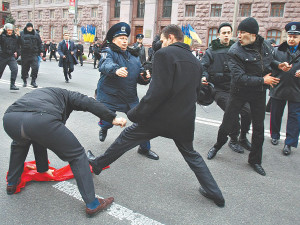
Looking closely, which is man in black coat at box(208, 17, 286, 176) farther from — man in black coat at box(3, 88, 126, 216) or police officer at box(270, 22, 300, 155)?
man in black coat at box(3, 88, 126, 216)

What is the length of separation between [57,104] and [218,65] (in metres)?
2.92

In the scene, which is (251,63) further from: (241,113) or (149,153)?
(149,153)

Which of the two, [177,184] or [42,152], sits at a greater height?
[42,152]

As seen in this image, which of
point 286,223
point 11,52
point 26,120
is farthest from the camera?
point 11,52

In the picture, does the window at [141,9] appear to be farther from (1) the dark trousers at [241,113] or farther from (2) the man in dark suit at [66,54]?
(1) the dark trousers at [241,113]

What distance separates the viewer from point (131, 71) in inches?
162

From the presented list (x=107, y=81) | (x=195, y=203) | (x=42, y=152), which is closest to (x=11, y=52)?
(x=107, y=81)

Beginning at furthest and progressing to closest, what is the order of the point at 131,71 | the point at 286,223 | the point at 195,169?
the point at 131,71 < the point at 195,169 < the point at 286,223

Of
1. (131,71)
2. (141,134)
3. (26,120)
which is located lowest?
(141,134)

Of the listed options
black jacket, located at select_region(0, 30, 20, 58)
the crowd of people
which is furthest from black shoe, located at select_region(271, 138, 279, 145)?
black jacket, located at select_region(0, 30, 20, 58)

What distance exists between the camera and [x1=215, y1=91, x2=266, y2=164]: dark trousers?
3744 millimetres

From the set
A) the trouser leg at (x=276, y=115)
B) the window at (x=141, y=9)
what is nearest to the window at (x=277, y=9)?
the window at (x=141, y=9)

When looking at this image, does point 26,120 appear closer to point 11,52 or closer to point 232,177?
point 232,177

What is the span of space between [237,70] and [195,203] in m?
1.74
